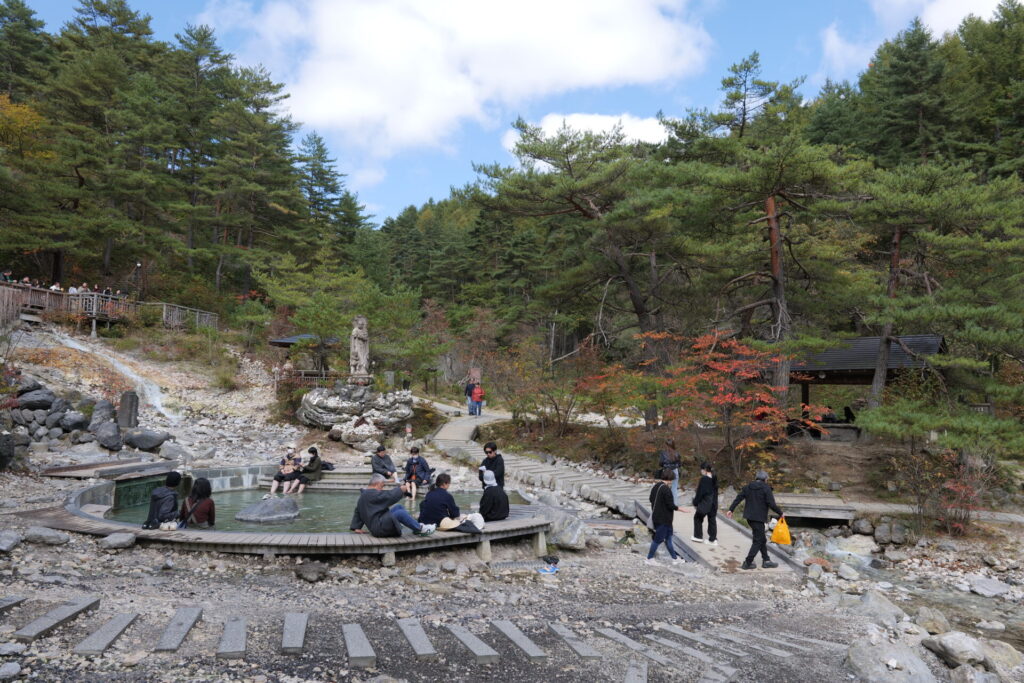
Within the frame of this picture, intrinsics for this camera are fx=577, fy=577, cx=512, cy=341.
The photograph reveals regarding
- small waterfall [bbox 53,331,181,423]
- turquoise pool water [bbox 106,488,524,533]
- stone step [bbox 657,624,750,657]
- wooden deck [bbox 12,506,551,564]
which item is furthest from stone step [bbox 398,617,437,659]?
small waterfall [bbox 53,331,181,423]

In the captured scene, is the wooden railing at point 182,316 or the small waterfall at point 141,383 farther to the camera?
the wooden railing at point 182,316

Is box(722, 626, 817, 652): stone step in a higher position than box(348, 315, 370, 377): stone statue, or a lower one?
lower

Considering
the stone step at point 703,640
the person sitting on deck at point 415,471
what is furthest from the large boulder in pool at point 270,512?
the stone step at point 703,640

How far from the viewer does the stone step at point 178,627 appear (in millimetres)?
4629

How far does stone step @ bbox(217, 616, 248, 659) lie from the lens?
459 cm

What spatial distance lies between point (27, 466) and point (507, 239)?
3276 cm

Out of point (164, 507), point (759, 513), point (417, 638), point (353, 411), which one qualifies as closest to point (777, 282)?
point (759, 513)

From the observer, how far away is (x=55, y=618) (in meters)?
4.80

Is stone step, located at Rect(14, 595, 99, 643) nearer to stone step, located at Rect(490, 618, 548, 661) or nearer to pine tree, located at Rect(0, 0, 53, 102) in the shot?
stone step, located at Rect(490, 618, 548, 661)

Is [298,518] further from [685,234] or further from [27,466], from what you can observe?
[685,234]

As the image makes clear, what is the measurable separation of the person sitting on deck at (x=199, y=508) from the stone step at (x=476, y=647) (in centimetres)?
511

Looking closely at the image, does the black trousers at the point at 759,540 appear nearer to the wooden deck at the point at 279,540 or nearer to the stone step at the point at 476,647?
the wooden deck at the point at 279,540

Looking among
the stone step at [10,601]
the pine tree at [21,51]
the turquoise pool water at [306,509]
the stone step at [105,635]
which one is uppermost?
the pine tree at [21,51]

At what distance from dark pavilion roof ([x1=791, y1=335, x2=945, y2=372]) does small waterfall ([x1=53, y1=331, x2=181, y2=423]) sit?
20514 mm
